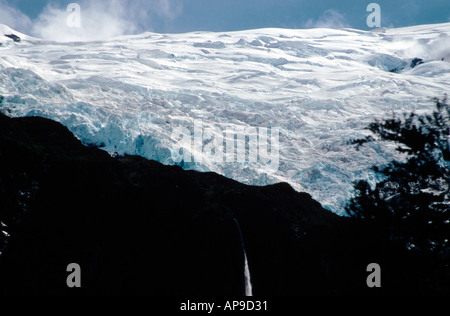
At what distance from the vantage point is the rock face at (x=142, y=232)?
13.3 meters

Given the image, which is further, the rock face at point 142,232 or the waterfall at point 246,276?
the waterfall at point 246,276

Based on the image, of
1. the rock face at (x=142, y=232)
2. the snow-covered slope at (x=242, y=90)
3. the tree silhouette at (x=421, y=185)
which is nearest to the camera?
the tree silhouette at (x=421, y=185)

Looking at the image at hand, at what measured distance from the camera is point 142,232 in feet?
53.4

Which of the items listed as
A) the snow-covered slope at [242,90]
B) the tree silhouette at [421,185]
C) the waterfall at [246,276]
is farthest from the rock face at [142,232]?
the snow-covered slope at [242,90]

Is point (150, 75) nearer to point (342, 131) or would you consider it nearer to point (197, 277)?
point (342, 131)

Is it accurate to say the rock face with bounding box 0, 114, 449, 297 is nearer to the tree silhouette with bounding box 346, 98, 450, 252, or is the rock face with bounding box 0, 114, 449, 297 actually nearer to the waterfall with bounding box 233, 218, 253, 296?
the waterfall with bounding box 233, 218, 253, 296

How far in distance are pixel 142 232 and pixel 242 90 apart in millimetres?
95799

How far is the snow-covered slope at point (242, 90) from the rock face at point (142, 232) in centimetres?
4311

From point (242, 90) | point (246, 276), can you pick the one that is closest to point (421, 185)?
point (246, 276)

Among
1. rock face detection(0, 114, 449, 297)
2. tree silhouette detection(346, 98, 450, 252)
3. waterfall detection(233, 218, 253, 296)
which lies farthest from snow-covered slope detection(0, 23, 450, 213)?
tree silhouette detection(346, 98, 450, 252)

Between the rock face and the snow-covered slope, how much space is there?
43108mm

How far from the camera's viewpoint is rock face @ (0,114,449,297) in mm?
13312

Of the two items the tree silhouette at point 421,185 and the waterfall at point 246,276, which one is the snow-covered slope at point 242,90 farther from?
the tree silhouette at point 421,185
